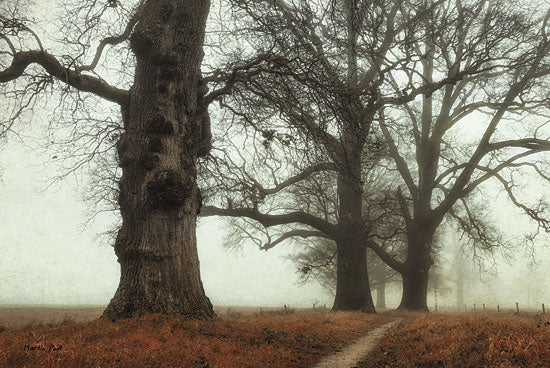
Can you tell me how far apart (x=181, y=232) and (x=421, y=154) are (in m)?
17.0

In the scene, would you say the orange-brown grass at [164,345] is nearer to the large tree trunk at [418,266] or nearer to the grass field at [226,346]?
the grass field at [226,346]

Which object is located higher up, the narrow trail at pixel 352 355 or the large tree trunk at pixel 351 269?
the large tree trunk at pixel 351 269

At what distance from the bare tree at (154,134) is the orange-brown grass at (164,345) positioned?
2.77 ft

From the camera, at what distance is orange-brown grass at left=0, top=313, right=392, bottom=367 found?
3.48 metres

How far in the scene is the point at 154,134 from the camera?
731 cm

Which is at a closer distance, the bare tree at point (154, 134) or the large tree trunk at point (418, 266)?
the bare tree at point (154, 134)

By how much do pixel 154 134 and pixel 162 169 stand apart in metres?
0.81

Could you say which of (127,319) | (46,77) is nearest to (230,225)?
(46,77)

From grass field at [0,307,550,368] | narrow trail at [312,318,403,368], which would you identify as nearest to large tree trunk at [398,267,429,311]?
narrow trail at [312,318,403,368]

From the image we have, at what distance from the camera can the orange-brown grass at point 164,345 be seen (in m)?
3.48

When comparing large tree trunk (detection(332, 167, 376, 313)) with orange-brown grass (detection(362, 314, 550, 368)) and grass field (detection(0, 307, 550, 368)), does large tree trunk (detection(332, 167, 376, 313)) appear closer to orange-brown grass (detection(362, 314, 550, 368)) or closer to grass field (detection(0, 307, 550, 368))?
grass field (detection(0, 307, 550, 368))

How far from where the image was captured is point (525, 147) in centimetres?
1698
